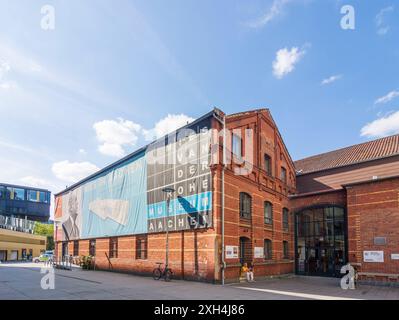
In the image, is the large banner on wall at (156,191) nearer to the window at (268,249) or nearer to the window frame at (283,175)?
the window at (268,249)

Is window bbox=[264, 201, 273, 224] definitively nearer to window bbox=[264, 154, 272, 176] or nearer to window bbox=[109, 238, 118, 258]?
window bbox=[264, 154, 272, 176]

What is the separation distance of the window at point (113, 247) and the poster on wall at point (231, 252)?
12515mm

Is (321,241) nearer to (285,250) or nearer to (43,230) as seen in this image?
(285,250)

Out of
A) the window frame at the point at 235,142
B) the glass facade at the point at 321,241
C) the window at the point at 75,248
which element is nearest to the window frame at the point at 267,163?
the window frame at the point at 235,142

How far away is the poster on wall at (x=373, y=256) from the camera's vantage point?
66.9ft

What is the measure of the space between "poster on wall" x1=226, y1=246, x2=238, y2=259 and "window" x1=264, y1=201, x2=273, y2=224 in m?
5.40

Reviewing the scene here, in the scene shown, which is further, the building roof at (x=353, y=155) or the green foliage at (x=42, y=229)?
the green foliage at (x=42, y=229)

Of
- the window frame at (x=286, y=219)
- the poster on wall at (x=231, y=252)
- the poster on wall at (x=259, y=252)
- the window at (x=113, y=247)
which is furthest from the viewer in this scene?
the window at (x=113, y=247)

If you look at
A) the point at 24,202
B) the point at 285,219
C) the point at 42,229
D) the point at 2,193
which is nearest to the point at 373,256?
the point at 285,219

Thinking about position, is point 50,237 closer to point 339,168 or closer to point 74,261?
point 74,261

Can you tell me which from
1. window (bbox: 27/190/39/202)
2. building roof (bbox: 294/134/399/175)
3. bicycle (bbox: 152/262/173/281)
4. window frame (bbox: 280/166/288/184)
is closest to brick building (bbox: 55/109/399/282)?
window frame (bbox: 280/166/288/184)
